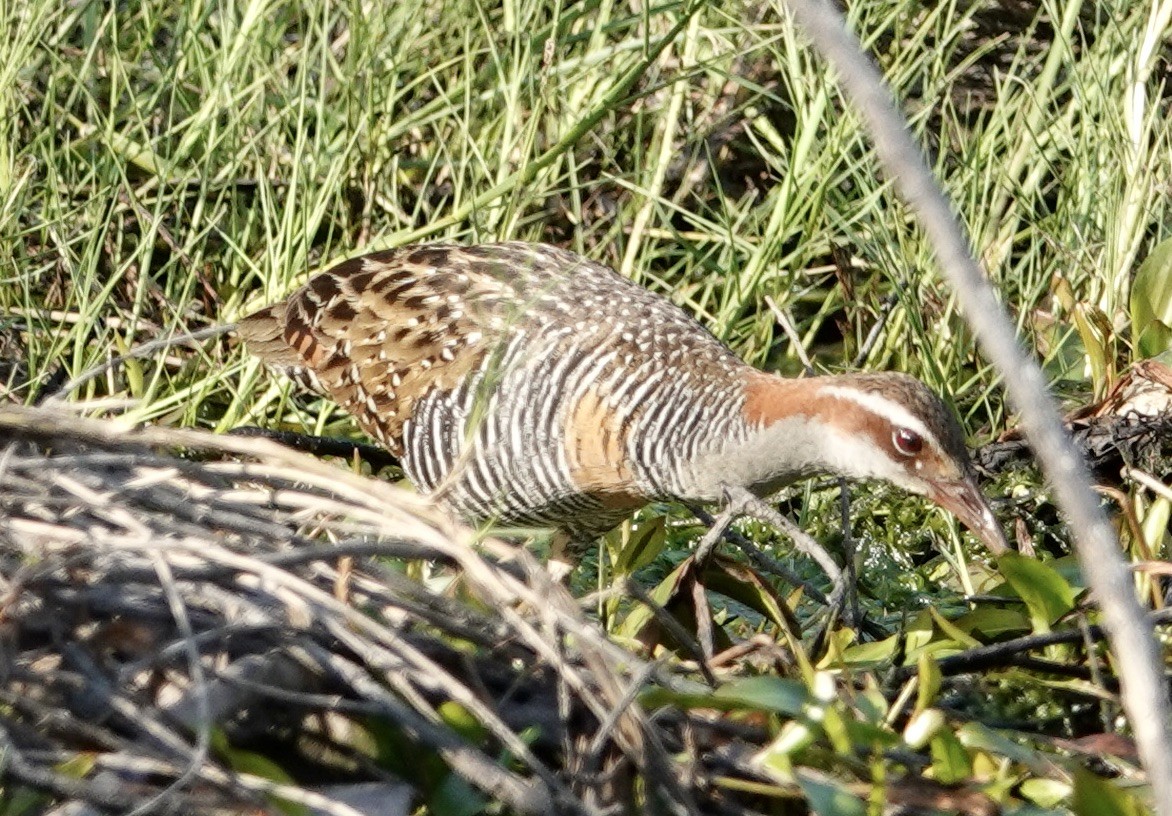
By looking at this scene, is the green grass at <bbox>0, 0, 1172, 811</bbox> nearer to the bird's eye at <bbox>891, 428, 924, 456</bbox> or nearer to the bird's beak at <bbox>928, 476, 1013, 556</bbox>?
the bird's beak at <bbox>928, 476, 1013, 556</bbox>

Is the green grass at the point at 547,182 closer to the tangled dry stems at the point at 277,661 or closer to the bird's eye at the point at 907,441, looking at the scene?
the bird's eye at the point at 907,441

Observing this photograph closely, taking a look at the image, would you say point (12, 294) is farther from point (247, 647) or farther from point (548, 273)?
point (247, 647)

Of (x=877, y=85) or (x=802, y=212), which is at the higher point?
(x=877, y=85)

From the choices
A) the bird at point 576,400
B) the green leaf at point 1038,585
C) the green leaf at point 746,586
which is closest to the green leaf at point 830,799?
the green leaf at point 746,586

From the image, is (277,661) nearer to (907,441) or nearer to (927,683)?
(927,683)

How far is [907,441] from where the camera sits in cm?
417

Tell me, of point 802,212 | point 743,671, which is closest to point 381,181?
point 802,212

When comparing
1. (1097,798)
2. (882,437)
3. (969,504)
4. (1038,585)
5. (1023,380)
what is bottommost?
(969,504)

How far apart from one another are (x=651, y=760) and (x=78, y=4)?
172 inches

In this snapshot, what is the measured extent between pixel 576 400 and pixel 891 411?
0.86 meters

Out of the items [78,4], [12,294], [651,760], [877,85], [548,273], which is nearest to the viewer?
[877,85]

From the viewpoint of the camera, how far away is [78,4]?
6.10m

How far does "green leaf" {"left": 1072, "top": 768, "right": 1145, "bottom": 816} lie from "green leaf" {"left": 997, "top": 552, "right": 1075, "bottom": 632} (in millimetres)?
887

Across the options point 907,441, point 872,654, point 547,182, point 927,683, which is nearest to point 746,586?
point 872,654
